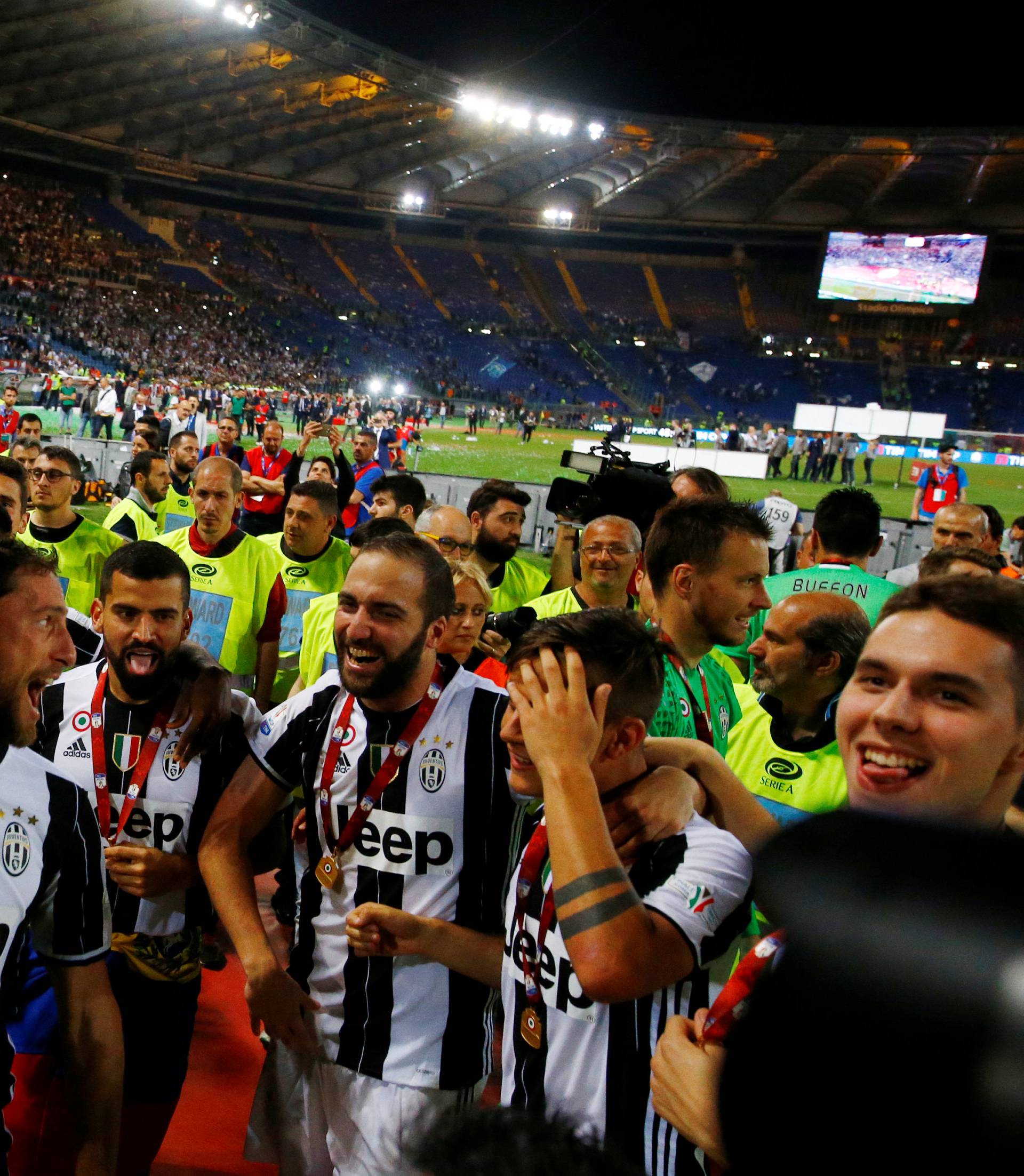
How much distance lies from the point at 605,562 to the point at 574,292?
40972mm

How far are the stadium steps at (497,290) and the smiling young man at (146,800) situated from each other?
138ft

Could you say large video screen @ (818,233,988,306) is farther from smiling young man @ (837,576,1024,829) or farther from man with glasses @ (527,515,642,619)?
smiling young man @ (837,576,1024,829)

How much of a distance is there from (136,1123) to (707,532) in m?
2.35

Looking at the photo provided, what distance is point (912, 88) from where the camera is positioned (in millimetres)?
27516

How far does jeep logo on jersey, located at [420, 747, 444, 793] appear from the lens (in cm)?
251

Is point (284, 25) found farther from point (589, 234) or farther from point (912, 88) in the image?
point (589, 234)

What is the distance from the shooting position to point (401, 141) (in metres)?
34.3

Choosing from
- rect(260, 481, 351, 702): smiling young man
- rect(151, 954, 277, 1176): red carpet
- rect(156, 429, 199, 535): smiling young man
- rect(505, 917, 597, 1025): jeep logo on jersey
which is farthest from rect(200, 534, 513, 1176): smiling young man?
rect(156, 429, 199, 535): smiling young man

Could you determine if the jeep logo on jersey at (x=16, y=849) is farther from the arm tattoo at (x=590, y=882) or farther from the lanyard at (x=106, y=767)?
the arm tattoo at (x=590, y=882)

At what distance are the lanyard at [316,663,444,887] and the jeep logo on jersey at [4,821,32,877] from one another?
2.54 ft

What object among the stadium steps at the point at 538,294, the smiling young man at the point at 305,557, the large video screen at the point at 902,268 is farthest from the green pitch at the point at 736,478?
the stadium steps at the point at 538,294

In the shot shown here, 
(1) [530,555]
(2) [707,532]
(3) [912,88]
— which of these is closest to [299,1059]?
(2) [707,532]

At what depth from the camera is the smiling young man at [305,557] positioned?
5625mm

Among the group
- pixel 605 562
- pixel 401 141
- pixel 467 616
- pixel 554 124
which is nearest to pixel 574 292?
pixel 401 141
